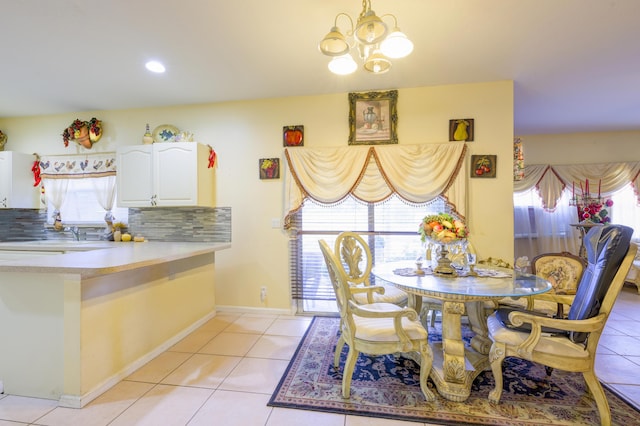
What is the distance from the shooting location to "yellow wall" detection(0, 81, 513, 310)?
2.99 meters

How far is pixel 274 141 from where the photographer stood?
3398 millimetres

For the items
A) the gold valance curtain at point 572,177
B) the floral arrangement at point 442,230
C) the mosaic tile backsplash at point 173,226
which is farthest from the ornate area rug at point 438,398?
the gold valance curtain at point 572,177

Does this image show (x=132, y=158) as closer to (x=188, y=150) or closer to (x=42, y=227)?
(x=188, y=150)

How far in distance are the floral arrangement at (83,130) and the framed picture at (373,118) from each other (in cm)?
328

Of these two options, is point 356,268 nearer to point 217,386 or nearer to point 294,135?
point 217,386

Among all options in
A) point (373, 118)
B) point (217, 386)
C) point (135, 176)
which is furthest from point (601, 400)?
point (135, 176)

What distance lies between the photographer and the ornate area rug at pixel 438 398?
1658 millimetres

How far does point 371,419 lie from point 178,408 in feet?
3.86

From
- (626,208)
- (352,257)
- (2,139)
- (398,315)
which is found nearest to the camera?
(398,315)

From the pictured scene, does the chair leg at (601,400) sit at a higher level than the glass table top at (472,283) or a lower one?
lower

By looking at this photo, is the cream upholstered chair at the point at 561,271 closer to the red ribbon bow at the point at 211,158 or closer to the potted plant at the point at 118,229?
the red ribbon bow at the point at 211,158

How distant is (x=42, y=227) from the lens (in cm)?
385

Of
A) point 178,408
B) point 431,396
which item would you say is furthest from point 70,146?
point 431,396

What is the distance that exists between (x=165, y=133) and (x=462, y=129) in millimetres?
3506
